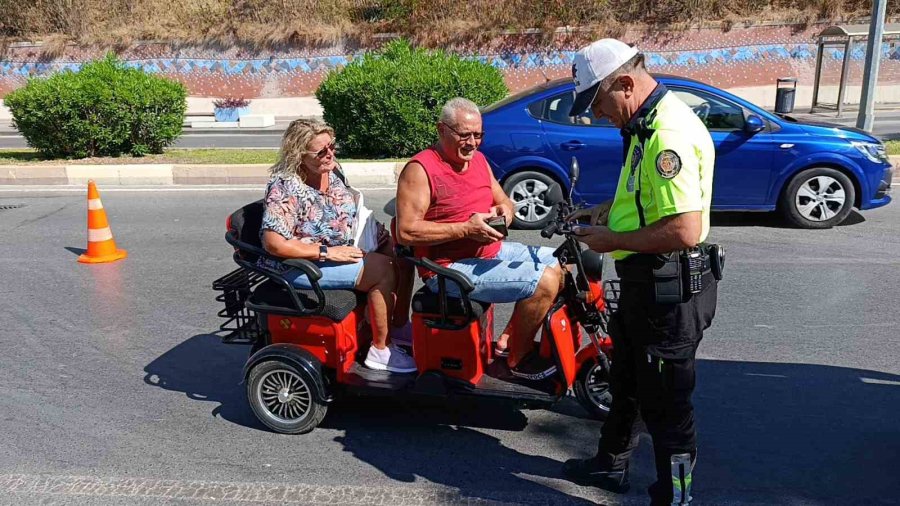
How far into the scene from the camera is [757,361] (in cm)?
492

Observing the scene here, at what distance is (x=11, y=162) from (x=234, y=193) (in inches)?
219

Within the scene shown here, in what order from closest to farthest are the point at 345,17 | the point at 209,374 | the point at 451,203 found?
the point at 451,203, the point at 209,374, the point at 345,17

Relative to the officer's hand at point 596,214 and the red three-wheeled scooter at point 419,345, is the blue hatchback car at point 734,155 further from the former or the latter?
the officer's hand at point 596,214

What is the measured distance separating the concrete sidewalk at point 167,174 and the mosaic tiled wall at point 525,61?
15297 millimetres

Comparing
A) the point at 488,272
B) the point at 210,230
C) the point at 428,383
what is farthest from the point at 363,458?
the point at 210,230

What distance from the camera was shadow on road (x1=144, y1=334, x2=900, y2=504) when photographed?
11.7 feet

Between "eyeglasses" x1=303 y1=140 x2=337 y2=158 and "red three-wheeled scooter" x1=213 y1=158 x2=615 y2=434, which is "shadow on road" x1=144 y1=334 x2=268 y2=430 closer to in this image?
"red three-wheeled scooter" x1=213 y1=158 x2=615 y2=434

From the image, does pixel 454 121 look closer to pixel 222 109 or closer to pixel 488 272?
pixel 488 272

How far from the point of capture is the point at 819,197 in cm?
812

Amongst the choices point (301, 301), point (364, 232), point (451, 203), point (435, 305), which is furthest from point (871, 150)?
point (301, 301)

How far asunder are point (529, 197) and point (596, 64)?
566cm

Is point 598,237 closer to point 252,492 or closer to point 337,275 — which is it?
point 337,275

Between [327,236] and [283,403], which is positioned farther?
[327,236]

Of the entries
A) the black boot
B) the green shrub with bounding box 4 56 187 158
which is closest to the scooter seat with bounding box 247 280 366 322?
the black boot
